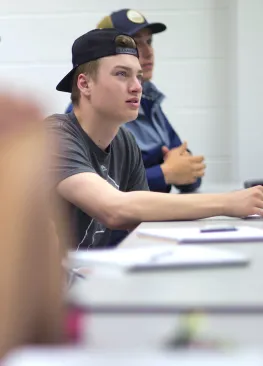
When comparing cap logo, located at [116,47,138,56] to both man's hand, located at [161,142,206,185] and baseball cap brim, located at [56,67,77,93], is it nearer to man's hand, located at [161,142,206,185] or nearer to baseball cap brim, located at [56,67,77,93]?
baseball cap brim, located at [56,67,77,93]

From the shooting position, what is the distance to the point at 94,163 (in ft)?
6.24

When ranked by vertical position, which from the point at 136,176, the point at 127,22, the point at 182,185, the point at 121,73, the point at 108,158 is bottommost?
the point at 182,185

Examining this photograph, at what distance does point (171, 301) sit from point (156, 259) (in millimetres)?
238

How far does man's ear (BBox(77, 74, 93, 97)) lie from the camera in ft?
6.52

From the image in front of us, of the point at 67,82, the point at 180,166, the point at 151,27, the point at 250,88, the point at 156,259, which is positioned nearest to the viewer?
the point at 156,259

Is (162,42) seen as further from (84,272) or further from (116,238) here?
(84,272)

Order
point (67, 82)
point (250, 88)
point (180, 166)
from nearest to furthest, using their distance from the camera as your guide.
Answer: point (67, 82) < point (180, 166) < point (250, 88)

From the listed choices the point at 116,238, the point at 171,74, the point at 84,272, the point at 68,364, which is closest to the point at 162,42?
the point at 171,74

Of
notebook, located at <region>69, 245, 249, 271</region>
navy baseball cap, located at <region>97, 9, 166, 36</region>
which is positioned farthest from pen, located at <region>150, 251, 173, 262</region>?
navy baseball cap, located at <region>97, 9, 166, 36</region>

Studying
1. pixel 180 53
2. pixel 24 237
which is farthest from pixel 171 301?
pixel 180 53

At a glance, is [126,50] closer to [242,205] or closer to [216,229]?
[242,205]

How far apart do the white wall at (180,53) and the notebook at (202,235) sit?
1.97 metres

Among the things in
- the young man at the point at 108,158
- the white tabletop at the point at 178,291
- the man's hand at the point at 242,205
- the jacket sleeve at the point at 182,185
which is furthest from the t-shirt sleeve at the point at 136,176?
the white tabletop at the point at 178,291

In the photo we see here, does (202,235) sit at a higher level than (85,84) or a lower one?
lower
